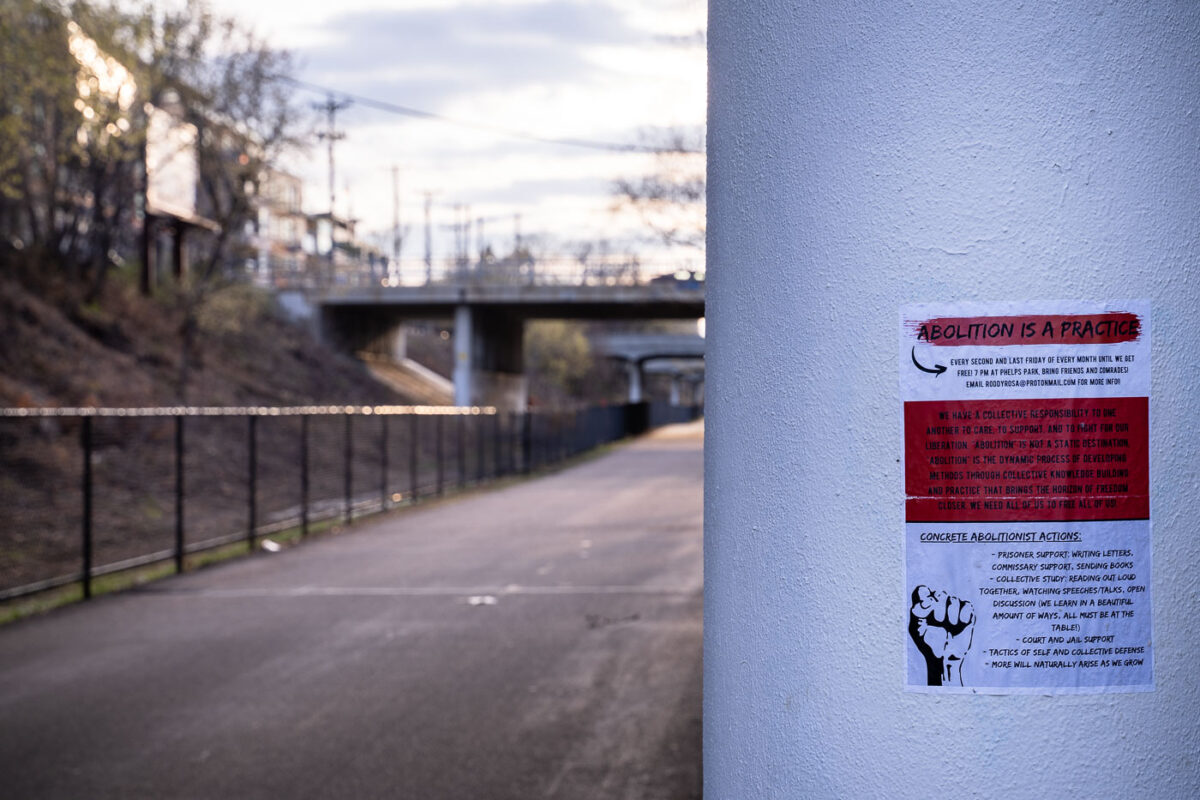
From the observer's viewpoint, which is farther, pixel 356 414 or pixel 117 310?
pixel 117 310

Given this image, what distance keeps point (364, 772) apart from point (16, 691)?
10.1 feet

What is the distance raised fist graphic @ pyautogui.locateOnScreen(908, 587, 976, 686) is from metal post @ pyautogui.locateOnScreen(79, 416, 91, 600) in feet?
34.5

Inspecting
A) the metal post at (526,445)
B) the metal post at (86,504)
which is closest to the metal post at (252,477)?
the metal post at (86,504)

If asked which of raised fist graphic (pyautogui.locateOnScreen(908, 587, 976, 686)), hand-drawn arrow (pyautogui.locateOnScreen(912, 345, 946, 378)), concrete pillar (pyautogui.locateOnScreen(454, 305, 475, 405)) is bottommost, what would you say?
raised fist graphic (pyautogui.locateOnScreen(908, 587, 976, 686))

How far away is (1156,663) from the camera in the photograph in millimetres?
2270

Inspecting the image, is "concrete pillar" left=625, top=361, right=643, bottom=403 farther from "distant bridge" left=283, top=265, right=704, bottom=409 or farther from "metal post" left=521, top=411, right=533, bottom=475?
"metal post" left=521, top=411, right=533, bottom=475

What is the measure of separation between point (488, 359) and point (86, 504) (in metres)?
49.0

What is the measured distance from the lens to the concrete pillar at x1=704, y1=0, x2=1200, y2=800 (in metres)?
2.26

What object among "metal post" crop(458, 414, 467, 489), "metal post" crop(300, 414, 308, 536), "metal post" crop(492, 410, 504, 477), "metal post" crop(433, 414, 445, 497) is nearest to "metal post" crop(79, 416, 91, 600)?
"metal post" crop(300, 414, 308, 536)

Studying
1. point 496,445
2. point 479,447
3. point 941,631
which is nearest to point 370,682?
point 941,631

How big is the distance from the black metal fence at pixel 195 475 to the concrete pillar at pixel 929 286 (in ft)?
31.8

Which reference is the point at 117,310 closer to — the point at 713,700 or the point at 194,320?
the point at 194,320

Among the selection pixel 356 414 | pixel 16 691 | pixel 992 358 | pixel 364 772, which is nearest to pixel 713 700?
pixel 992 358

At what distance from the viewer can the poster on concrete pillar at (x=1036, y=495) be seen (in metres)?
2.24
